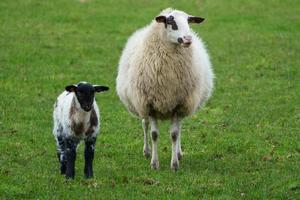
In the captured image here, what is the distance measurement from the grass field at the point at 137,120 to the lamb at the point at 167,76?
2.93 ft

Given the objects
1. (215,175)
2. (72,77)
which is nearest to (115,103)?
(72,77)

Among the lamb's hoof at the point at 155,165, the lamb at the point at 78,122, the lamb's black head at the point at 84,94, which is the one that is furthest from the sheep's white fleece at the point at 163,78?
the lamb's black head at the point at 84,94

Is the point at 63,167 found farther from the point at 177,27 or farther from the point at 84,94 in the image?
the point at 177,27

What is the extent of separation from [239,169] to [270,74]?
976 centimetres

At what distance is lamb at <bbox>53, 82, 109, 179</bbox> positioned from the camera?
11227 mm

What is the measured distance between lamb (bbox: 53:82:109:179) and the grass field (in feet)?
1.24

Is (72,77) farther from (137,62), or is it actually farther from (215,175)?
(215,175)

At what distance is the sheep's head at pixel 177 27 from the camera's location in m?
12.9

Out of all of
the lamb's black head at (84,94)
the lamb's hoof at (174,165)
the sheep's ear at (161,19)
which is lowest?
the lamb's hoof at (174,165)

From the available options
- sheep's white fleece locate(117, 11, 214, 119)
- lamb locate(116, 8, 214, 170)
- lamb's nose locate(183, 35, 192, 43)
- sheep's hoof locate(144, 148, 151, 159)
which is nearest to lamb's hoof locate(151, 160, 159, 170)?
lamb locate(116, 8, 214, 170)

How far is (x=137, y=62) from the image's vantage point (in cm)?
1370

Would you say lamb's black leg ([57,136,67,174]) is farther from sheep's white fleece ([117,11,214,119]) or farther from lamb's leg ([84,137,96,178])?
sheep's white fleece ([117,11,214,119])

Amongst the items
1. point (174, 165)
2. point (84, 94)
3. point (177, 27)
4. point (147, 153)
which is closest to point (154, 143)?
point (174, 165)

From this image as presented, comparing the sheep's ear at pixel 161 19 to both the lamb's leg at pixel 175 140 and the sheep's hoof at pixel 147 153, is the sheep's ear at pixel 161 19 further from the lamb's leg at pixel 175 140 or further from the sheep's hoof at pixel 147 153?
the sheep's hoof at pixel 147 153
